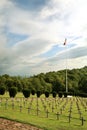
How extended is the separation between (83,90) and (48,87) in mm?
14844

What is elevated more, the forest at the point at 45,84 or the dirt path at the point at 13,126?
the forest at the point at 45,84

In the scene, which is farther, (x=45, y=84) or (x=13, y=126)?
(x=45, y=84)

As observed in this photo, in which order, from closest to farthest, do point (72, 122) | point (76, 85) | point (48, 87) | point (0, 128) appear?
point (0, 128) → point (72, 122) → point (48, 87) → point (76, 85)

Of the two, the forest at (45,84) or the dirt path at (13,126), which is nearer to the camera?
the dirt path at (13,126)

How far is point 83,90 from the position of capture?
371 ft

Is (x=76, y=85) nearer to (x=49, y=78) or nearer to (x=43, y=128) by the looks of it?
(x=49, y=78)

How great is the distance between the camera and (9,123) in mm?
20672

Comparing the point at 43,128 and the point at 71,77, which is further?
the point at 71,77

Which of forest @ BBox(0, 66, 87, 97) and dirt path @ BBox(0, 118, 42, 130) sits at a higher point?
forest @ BBox(0, 66, 87, 97)

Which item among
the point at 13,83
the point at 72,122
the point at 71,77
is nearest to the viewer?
the point at 72,122

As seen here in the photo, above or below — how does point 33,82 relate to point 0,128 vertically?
above

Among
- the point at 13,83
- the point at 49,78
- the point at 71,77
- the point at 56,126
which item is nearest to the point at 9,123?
the point at 56,126

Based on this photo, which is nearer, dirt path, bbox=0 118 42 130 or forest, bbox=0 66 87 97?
dirt path, bbox=0 118 42 130

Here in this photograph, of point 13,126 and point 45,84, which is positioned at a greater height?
point 45,84
